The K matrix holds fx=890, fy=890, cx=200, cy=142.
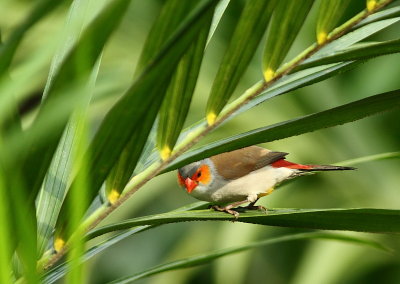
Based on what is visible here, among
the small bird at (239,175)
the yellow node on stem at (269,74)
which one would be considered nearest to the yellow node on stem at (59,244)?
the yellow node on stem at (269,74)

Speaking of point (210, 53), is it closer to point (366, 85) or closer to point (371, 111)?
point (366, 85)

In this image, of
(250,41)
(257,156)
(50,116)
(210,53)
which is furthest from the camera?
(210,53)

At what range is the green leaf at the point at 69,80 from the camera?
1.64ft

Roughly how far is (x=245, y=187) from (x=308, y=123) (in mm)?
970

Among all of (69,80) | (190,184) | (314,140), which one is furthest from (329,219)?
(314,140)

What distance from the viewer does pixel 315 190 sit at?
273 cm

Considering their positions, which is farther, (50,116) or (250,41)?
(250,41)

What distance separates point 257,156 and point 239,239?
745 mm

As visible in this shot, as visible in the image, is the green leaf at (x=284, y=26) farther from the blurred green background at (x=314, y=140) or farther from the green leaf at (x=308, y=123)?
the blurred green background at (x=314, y=140)

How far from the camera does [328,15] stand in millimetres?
800

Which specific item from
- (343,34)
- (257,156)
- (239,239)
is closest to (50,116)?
(343,34)

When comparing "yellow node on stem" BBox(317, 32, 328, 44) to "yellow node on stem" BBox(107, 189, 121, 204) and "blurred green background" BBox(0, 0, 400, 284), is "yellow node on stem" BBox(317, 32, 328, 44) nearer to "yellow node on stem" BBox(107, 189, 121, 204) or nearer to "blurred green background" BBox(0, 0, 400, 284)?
"yellow node on stem" BBox(107, 189, 121, 204)

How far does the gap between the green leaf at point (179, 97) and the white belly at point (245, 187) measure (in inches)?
35.0

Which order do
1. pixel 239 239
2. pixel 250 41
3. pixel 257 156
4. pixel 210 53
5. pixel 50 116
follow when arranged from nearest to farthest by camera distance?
1. pixel 50 116
2. pixel 250 41
3. pixel 257 156
4. pixel 239 239
5. pixel 210 53
